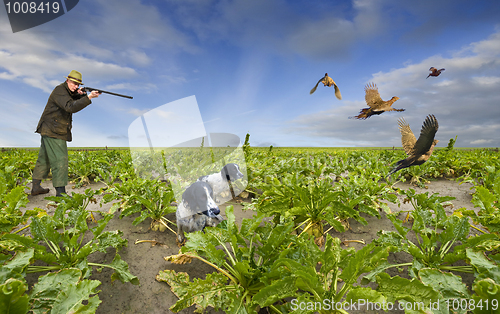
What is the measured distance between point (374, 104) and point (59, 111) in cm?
870

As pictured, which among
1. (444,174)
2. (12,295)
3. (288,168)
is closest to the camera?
(12,295)

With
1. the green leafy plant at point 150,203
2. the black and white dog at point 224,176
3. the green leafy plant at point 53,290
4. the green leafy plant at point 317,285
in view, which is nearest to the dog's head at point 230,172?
the black and white dog at point 224,176

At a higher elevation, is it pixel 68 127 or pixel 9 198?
pixel 68 127

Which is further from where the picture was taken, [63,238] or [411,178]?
[411,178]

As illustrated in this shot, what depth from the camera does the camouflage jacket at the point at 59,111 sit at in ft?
16.1

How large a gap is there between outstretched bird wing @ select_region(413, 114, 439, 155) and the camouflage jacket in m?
7.42

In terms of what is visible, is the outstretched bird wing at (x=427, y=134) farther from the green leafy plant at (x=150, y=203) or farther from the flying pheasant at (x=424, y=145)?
the green leafy plant at (x=150, y=203)

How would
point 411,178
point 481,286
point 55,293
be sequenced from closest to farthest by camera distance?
point 481,286, point 55,293, point 411,178

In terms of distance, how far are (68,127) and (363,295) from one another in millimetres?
6513

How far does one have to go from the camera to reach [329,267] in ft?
6.64

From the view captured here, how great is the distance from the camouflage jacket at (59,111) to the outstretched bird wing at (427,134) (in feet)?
24.3

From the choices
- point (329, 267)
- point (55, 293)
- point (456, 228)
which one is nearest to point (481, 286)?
point (329, 267)

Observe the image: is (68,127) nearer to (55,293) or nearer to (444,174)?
(55,293)

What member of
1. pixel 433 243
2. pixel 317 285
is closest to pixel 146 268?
pixel 317 285
